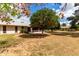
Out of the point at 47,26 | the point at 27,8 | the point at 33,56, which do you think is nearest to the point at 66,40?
the point at 47,26

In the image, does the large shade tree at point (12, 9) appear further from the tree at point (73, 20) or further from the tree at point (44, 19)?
the tree at point (73, 20)

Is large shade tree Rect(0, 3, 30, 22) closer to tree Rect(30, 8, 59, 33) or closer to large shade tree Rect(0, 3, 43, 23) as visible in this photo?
large shade tree Rect(0, 3, 43, 23)

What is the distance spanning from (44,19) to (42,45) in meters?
1.15

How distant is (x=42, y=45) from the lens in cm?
636

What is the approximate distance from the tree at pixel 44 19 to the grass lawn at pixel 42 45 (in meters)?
0.41

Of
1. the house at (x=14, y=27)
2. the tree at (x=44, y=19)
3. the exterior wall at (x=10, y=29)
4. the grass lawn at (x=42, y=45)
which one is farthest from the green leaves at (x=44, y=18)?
the exterior wall at (x=10, y=29)

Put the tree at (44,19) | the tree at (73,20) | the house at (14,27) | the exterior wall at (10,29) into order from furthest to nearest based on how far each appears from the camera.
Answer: the exterior wall at (10,29) → the house at (14,27) → the tree at (44,19) → the tree at (73,20)

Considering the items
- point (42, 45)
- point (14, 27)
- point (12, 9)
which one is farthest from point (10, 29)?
point (12, 9)

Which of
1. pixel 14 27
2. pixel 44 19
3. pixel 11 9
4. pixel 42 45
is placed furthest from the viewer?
pixel 14 27

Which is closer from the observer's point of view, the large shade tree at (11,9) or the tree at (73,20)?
the large shade tree at (11,9)

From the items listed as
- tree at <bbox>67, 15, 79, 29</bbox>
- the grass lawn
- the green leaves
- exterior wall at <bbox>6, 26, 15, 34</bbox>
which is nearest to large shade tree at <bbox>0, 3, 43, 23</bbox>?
the green leaves

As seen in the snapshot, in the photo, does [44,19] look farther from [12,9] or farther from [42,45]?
[12,9]

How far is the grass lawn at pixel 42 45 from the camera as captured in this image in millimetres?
6043

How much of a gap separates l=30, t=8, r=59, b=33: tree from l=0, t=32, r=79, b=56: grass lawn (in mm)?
408
